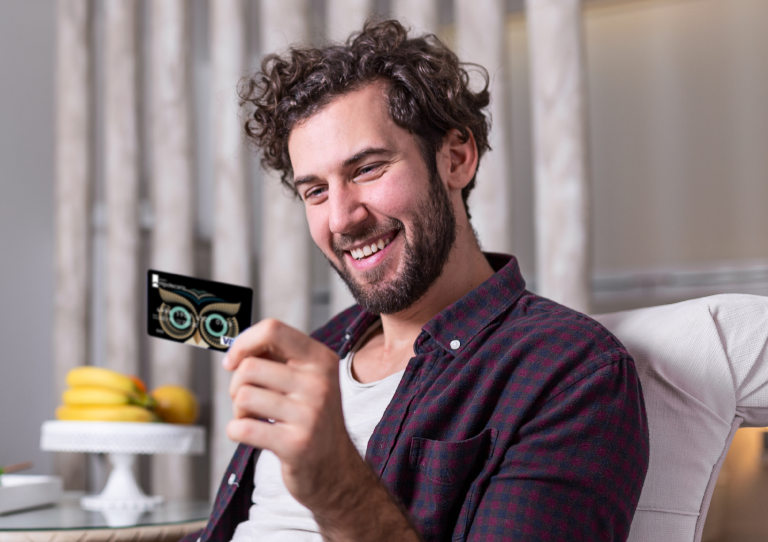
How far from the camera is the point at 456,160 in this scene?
1.14 m

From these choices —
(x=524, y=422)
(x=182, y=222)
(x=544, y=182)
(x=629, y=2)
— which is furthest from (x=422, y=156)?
(x=629, y=2)

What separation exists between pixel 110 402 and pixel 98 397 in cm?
3

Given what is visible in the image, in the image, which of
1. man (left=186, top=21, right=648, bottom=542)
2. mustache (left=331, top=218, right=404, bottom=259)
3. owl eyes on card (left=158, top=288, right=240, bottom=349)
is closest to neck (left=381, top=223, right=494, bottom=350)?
man (left=186, top=21, right=648, bottom=542)

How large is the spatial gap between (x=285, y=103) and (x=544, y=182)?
0.68 metres

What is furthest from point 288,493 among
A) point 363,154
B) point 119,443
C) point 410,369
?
point 119,443

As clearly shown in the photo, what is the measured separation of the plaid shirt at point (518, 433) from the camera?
693mm

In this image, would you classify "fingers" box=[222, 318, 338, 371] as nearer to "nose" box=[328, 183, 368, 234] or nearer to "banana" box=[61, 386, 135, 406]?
"nose" box=[328, 183, 368, 234]

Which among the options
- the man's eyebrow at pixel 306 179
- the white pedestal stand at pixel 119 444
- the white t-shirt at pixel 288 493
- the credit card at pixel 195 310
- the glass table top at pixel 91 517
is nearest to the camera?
the credit card at pixel 195 310

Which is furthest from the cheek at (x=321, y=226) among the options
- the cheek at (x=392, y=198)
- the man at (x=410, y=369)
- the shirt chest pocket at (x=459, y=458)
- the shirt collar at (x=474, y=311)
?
the shirt chest pocket at (x=459, y=458)

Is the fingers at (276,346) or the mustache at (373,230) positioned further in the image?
the mustache at (373,230)

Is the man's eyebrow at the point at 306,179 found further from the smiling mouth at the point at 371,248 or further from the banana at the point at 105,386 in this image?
the banana at the point at 105,386

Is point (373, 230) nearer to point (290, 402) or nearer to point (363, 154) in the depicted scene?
point (363, 154)

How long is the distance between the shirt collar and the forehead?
0.22 m

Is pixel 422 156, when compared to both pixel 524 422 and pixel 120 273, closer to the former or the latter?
pixel 524 422
